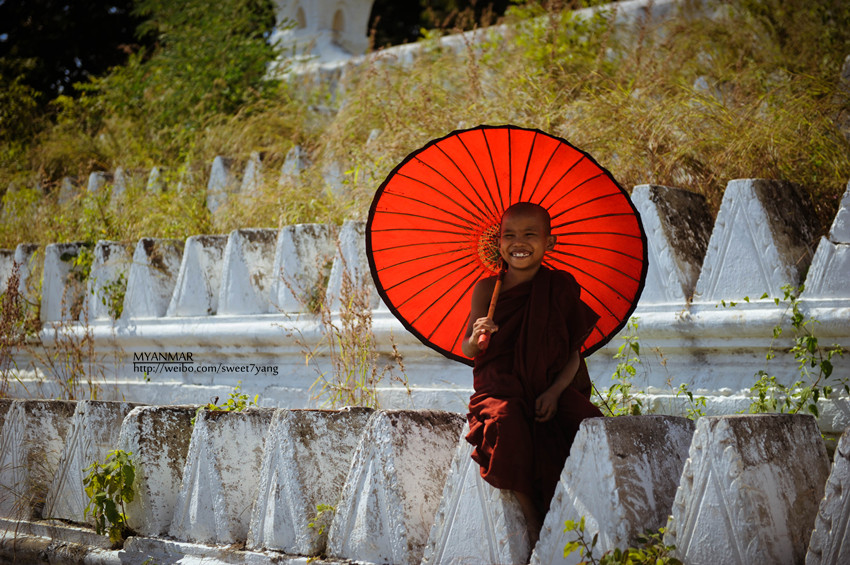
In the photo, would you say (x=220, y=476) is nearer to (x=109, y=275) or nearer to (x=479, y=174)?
(x=479, y=174)

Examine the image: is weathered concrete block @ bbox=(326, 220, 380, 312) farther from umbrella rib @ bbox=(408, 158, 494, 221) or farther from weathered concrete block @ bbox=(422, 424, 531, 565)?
weathered concrete block @ bbox=(422, 424, 531, 565)

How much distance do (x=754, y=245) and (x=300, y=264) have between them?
2.02 metres

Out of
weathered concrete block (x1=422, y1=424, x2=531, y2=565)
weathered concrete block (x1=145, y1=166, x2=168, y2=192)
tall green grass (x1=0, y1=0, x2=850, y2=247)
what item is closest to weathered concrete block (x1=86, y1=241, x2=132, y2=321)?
tall green grass (x1=0, y1=0, x2=850, y2=247)

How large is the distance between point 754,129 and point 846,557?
218 centimetres

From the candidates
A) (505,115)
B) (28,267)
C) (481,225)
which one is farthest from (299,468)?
(28,267)

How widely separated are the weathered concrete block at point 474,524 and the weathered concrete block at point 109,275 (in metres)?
3.20

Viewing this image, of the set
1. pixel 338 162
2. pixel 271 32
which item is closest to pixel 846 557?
pixel 338 162

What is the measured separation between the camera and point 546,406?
2.23 m

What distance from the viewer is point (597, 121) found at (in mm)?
3951

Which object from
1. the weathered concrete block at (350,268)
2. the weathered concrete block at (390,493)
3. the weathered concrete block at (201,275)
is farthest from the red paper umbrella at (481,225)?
the weathered concrete block at (201,275)

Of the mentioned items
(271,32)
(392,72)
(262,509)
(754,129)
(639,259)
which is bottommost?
(262,509)

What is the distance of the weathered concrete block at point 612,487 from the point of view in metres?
1.98

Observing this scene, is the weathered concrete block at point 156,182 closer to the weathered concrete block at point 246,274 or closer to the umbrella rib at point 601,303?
the weathered concrete block at point 246,274

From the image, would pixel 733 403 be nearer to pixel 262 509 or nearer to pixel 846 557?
pixel 846 557
